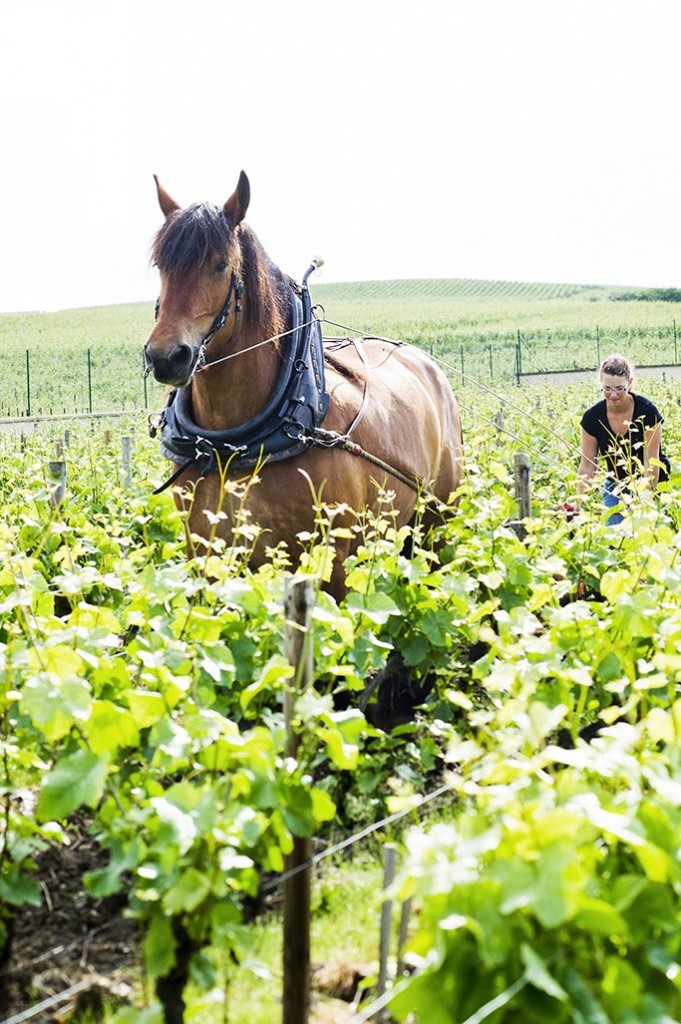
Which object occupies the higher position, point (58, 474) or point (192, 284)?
point (192, 284)

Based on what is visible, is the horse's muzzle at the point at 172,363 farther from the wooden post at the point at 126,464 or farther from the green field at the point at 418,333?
the green field at the point at 418,333

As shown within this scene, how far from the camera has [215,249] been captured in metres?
4.18

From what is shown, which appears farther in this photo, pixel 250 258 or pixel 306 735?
pixel 250 258

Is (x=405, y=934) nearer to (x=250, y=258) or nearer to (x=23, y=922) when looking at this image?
(x=23, y=922)

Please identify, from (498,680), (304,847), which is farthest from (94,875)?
(498,680)

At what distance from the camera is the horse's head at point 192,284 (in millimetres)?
3955

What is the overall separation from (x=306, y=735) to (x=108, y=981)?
2.41 ft

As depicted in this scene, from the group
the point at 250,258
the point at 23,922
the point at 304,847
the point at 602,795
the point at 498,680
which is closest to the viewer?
the point at 602,795

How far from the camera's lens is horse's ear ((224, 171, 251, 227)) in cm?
430

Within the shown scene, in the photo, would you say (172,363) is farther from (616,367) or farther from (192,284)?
(616,367)

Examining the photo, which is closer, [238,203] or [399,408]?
[238,203]

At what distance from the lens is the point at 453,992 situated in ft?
5.47

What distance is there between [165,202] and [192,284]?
61cm

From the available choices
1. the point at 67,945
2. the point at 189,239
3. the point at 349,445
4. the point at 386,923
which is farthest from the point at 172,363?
the point at 386,923
